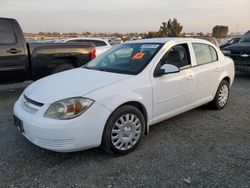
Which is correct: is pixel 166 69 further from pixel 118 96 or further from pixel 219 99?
pixel 219 99

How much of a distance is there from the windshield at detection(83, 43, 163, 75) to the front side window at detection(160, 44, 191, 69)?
0.68 feet

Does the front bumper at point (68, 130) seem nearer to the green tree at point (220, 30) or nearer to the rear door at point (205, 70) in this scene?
the rear door at point (205, 70)

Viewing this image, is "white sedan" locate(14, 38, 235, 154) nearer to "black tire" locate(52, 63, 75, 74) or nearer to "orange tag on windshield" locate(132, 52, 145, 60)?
"orange tag on windshield" locate(132, 52, 145, 60)

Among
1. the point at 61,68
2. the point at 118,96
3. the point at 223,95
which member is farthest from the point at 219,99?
the point at 61,68

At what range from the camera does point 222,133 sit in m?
4.74

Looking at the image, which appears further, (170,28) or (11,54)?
(170,28)

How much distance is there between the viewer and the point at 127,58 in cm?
475

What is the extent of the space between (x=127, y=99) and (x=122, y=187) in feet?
3.78

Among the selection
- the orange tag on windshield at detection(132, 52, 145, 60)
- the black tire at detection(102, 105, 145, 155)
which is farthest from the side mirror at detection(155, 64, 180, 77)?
the black tire at detection(102, 105, 145, 155)

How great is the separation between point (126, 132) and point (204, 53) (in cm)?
248

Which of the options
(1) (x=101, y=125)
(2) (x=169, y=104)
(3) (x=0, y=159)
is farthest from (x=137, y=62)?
(3) (x=0, y=159)

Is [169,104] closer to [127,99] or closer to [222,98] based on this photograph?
[127,99]

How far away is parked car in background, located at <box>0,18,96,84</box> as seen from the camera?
679 cm

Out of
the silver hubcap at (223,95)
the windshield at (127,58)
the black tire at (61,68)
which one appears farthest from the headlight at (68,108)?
the black tire at (61,68)
